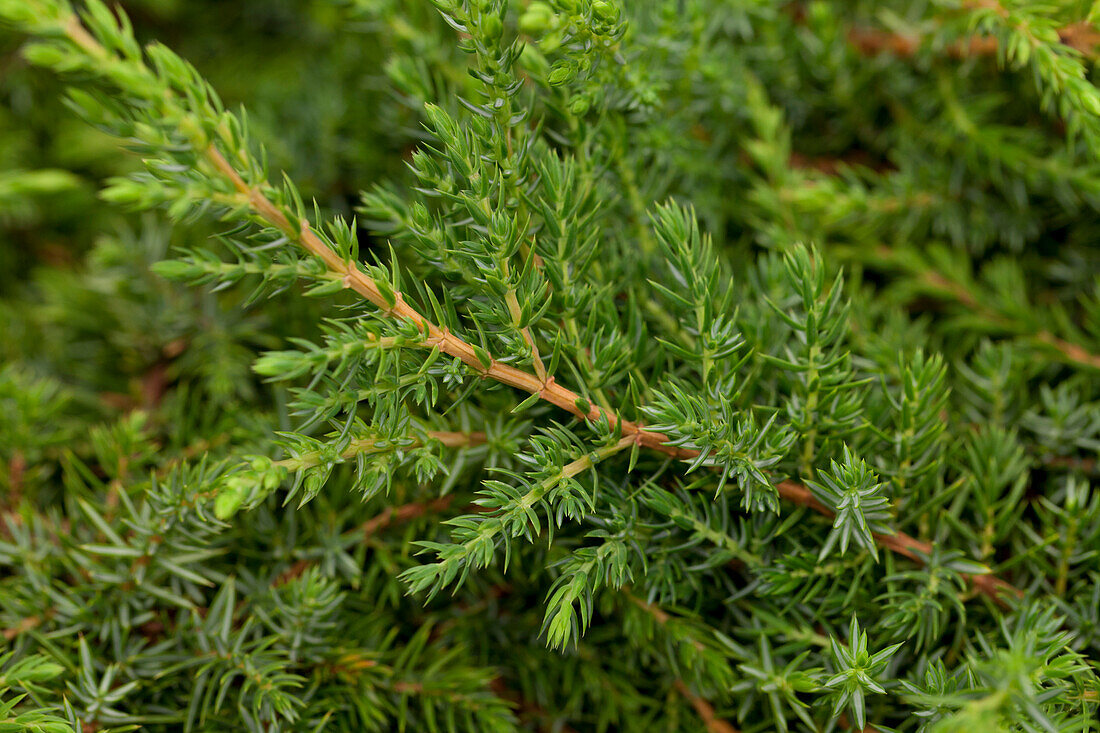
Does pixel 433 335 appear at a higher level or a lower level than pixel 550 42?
lower

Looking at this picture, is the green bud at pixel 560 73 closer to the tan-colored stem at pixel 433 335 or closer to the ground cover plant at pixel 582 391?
the ground cover plant at pixel 582 391

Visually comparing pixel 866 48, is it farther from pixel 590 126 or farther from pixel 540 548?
pixel 540 548

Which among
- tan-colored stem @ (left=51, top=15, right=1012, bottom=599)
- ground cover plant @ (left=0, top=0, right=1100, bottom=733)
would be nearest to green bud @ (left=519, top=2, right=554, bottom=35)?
ground cover plant @ (left=0, top=0, right=1100, bottom=733)

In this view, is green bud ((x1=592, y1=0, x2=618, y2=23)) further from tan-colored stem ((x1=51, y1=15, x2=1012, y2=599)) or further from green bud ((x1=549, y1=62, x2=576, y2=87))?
tan-colored stem ((x1=51, y1=15, x2=1012, y2=599))

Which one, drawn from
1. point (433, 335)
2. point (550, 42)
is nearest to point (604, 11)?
point (550, 42)

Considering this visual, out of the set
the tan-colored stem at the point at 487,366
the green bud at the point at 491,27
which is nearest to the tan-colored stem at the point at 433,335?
the tan-colored stem at the point at 487,366

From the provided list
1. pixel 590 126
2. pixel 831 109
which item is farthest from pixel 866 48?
pixel 590 126

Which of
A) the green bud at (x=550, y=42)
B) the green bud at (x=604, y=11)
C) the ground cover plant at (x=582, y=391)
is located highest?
the green bud at (x=604, y=11)

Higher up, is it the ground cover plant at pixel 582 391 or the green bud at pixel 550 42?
the green bud at pixel 550 42

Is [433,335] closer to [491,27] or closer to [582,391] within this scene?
[582,391]
